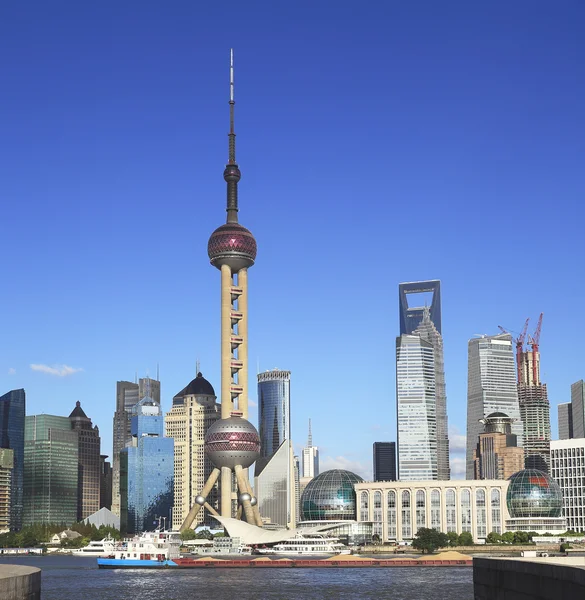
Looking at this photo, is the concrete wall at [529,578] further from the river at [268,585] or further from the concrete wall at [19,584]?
the river at [268,585]

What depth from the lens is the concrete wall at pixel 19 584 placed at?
4784 centimetres

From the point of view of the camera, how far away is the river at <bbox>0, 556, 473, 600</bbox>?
13338 cm

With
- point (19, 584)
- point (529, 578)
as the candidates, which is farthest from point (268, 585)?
point (19, 584)

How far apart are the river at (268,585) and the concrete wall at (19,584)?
76162 millimetres

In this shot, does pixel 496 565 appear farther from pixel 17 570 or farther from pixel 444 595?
pixel 444 595

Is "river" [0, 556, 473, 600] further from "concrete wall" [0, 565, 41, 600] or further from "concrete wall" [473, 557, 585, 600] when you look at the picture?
"concrete wall" [0, 565, 41, 600]

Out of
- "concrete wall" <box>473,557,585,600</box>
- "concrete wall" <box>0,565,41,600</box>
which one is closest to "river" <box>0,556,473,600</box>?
"concrete wall" <box>473,557,585,600</box>

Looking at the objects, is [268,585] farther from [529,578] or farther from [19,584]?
[19,584]

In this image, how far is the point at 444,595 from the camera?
128 m

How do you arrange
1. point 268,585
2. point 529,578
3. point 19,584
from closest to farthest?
point 19,584 < point 529,578 < point 268,585

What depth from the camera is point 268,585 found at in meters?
155

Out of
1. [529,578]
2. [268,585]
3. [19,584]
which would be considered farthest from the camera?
[268,585]

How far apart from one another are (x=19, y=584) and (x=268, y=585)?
110m

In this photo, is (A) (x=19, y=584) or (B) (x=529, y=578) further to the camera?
(B) (x=529, y=578)
